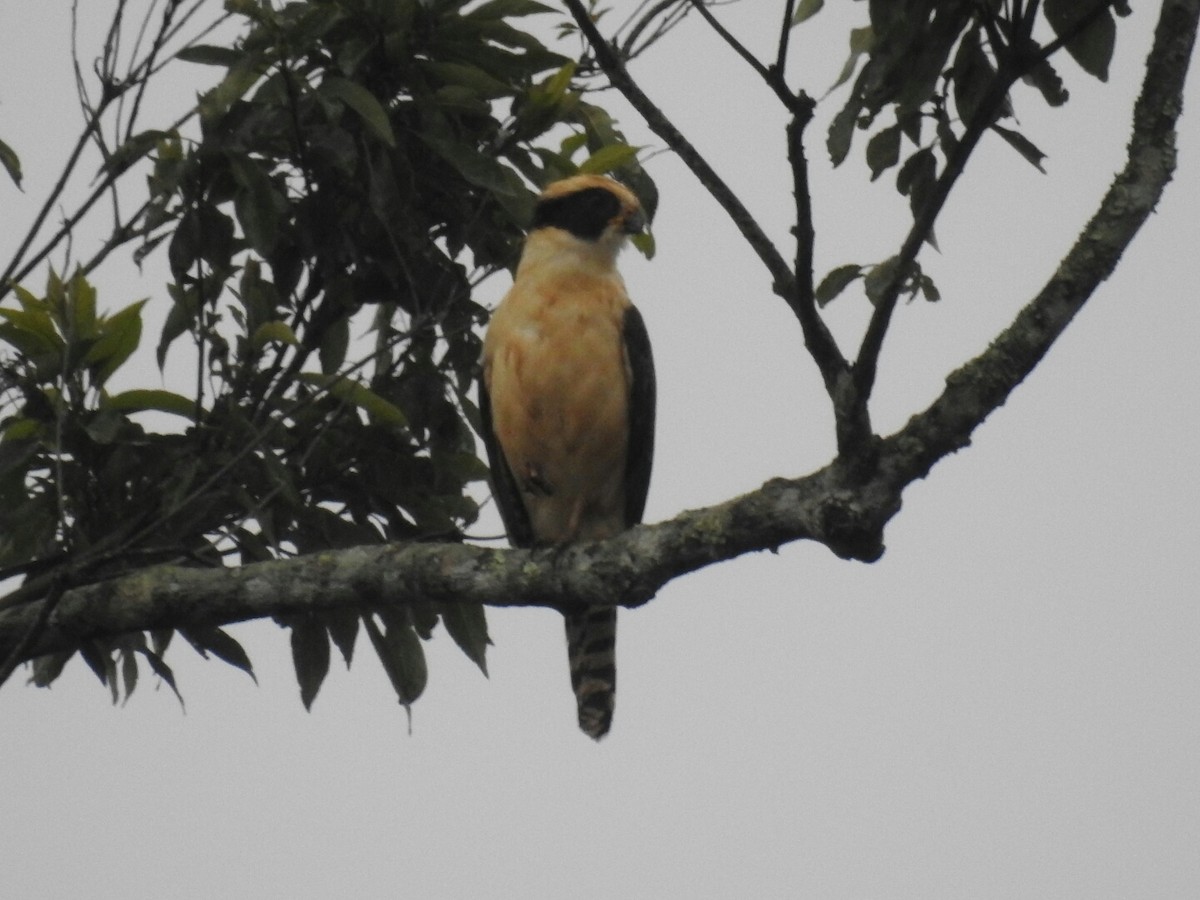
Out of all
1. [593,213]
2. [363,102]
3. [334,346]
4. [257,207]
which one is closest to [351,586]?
[334,346]

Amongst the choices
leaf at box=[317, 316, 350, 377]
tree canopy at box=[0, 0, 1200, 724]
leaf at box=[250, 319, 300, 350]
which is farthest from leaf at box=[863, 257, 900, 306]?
leaf at box=[317, 316, 350, 377]

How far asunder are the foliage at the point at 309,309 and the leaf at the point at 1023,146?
3.95 ft

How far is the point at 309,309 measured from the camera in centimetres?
488

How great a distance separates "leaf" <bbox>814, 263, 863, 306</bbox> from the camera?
404 cm

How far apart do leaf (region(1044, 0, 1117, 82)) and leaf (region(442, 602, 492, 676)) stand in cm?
217

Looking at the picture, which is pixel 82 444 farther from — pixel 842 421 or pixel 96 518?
pixel 842 421

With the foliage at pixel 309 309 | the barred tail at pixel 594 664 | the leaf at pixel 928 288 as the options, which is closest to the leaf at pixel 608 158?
the foliage at pixel 309 309

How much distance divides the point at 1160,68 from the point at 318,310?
240 centimetres

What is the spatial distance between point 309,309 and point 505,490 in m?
1.43

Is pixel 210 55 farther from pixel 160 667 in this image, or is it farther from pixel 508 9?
pixel 160 667

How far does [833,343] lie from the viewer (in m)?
3.43

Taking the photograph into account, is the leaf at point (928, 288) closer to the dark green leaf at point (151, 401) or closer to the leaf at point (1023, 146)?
the leaf at point (1023, 146)

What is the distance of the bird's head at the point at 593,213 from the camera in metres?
5.86

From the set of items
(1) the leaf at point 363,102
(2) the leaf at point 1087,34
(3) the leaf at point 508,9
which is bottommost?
(2) the leaf at point 1087,34
